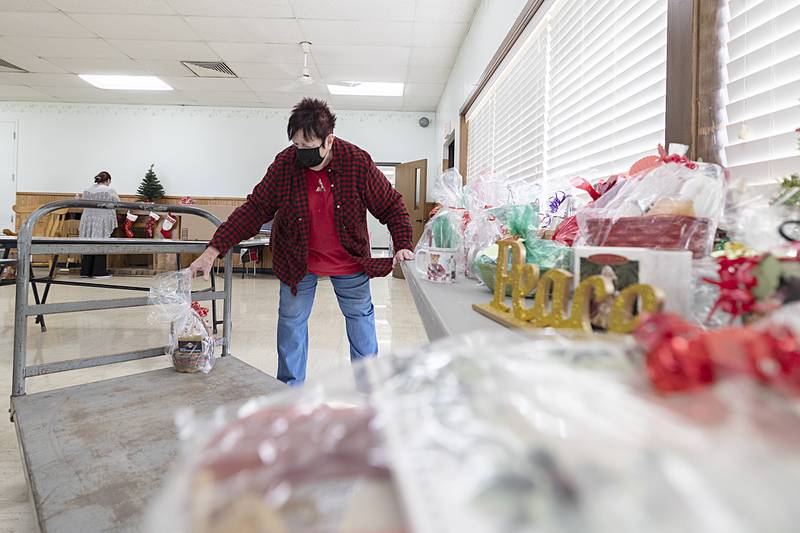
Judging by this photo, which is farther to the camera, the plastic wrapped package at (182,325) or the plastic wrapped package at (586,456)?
the plastic wrapped package at (182,325)

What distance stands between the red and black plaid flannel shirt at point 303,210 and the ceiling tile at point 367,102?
6.37 meters

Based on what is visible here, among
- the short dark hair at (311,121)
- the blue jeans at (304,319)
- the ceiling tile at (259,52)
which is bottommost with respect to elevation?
the blue jeans at (304,319)

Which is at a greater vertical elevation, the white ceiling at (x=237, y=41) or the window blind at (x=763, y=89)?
the white ceiling at (x=237, y=41)

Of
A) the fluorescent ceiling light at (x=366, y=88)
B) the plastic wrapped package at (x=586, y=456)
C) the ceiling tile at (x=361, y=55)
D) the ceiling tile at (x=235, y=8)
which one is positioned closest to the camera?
the plastic wrapped package at (x=586, y=456)

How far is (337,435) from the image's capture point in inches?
10.1

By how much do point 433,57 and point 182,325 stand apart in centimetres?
537

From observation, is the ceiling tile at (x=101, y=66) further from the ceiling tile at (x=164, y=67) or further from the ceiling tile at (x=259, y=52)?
the ceiling tile at (x=259, y=52)

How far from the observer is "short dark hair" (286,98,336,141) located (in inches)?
76.9

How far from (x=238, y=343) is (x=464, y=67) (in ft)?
12.8

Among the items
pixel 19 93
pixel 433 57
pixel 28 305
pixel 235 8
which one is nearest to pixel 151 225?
pixel 19 93

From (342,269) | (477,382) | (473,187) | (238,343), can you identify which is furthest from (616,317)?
(238,343)

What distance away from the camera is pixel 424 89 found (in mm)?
7637

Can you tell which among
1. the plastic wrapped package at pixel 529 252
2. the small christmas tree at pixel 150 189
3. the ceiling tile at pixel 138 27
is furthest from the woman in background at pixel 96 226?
the plastic wrapped package at pixel 529 252

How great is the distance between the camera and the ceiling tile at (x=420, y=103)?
8.18 meters
